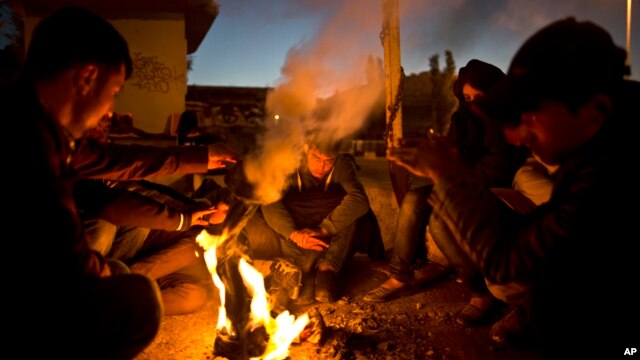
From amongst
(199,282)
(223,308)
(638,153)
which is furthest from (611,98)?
(199,282)

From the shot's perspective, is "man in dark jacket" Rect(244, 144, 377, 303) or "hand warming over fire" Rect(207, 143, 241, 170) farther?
"man in dark jacket" Rect(244, 144, 377, 303)

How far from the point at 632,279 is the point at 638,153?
1.72ft

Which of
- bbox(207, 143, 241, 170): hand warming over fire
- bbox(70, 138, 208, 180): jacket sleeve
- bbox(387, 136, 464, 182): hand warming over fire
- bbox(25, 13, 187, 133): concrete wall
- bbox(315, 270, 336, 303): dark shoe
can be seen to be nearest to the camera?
bbox(387, 136, 464, 182): hand warming over fire

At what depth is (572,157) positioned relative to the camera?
196 centimetres

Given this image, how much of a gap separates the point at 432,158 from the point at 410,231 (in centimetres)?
205

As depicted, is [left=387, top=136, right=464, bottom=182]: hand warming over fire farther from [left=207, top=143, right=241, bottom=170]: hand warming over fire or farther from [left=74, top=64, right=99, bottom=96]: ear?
[left=207, top=143, right=241, bottom=170]: hand warming over fire

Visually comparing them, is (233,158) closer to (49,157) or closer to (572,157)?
(49,157)

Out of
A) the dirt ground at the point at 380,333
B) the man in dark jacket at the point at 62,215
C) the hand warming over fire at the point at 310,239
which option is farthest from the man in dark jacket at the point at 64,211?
the hand warming over fire at the point at 310,239

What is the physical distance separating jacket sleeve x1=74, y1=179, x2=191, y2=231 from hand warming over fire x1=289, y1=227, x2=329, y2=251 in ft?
4.74

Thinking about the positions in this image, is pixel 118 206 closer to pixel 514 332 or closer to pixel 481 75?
pixel 514 332

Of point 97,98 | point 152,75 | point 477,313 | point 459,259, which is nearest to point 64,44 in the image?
point 97,98

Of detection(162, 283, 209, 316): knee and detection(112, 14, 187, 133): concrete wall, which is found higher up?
detection(112, 14, 187, 133): concrete wall

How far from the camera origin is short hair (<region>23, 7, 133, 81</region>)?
80.4 inches

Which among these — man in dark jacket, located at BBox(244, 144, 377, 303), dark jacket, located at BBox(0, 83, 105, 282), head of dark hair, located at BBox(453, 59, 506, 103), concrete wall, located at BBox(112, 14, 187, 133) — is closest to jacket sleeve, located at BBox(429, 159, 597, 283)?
dark jacket, located at BBox(0, 83, 105, 282)
